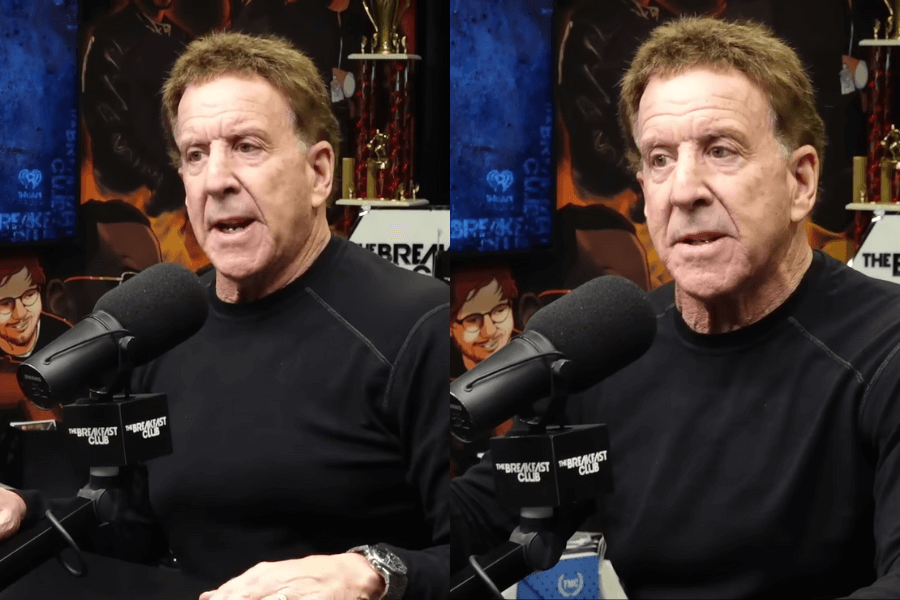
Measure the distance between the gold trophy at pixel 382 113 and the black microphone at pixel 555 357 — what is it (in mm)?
413

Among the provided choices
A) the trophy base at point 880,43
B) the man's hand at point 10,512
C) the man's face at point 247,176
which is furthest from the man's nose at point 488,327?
the man's hand at point 10,512

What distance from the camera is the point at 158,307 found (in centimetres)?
191

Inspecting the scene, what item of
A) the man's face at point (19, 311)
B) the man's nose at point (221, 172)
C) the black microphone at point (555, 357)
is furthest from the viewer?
the man's face at point (19, 311)

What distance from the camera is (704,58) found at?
1.80 m

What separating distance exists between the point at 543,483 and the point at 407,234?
21.7 inches

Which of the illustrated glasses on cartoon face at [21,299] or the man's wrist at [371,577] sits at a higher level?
the illustrated glasses on cartoon face at [21,299]

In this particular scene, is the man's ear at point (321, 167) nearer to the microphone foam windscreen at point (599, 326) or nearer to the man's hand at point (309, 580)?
the microphone foam windscreen at point (599, 326)

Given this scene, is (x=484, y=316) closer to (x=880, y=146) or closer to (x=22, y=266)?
(x=880, y=146)

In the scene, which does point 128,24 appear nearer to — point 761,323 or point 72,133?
point 72,133

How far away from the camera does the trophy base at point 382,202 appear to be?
1968mm

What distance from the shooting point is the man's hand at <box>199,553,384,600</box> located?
1901 mm

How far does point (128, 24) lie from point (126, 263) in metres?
0.42

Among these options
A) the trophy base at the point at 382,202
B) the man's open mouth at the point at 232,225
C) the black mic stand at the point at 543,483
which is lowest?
the black mic stand at the point at 543,483

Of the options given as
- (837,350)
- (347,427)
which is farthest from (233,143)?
(837,350)
